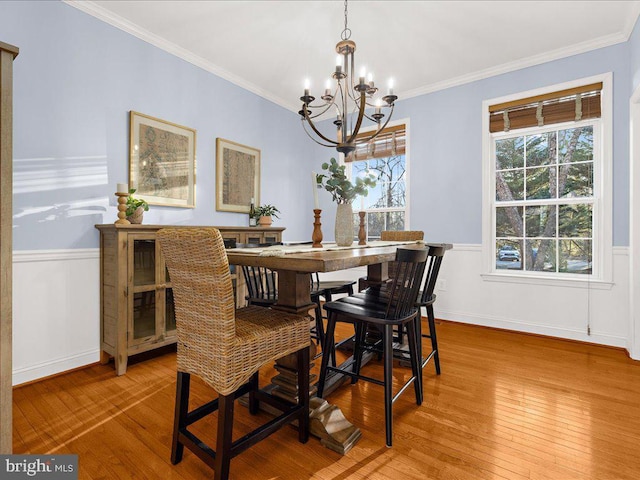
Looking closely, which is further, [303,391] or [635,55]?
[635,55]

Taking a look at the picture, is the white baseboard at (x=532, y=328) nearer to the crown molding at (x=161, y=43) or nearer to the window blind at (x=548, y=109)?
the window blind at (x=548, y=109)

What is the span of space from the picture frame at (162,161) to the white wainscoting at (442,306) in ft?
2.30

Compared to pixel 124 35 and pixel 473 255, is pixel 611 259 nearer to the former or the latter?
pixel 473 255

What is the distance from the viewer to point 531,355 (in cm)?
280

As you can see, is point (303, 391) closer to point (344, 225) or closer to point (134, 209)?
point (344, 225)

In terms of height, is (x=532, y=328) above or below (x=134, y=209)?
below

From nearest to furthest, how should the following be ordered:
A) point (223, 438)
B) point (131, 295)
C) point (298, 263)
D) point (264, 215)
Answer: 1. point (223, 438)
2. point (298, 263)
3. point (131, 295)
4. point (264, 215)

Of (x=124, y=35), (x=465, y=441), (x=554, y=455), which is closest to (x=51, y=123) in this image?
(x=124, y=35)

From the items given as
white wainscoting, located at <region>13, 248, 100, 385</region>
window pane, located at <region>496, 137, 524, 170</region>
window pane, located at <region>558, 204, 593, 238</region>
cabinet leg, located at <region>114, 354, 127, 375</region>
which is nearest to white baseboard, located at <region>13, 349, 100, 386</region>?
white wainscoting, located at <region>13, 248, 100, 385</region>

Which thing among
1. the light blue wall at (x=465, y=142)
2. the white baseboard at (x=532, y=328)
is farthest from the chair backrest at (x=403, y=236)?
the white baseboard at (x=532, y=328)

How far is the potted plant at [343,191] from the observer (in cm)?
214

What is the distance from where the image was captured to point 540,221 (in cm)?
342

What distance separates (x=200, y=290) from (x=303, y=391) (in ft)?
2.35

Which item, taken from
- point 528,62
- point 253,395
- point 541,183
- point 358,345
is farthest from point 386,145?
point 253,395
